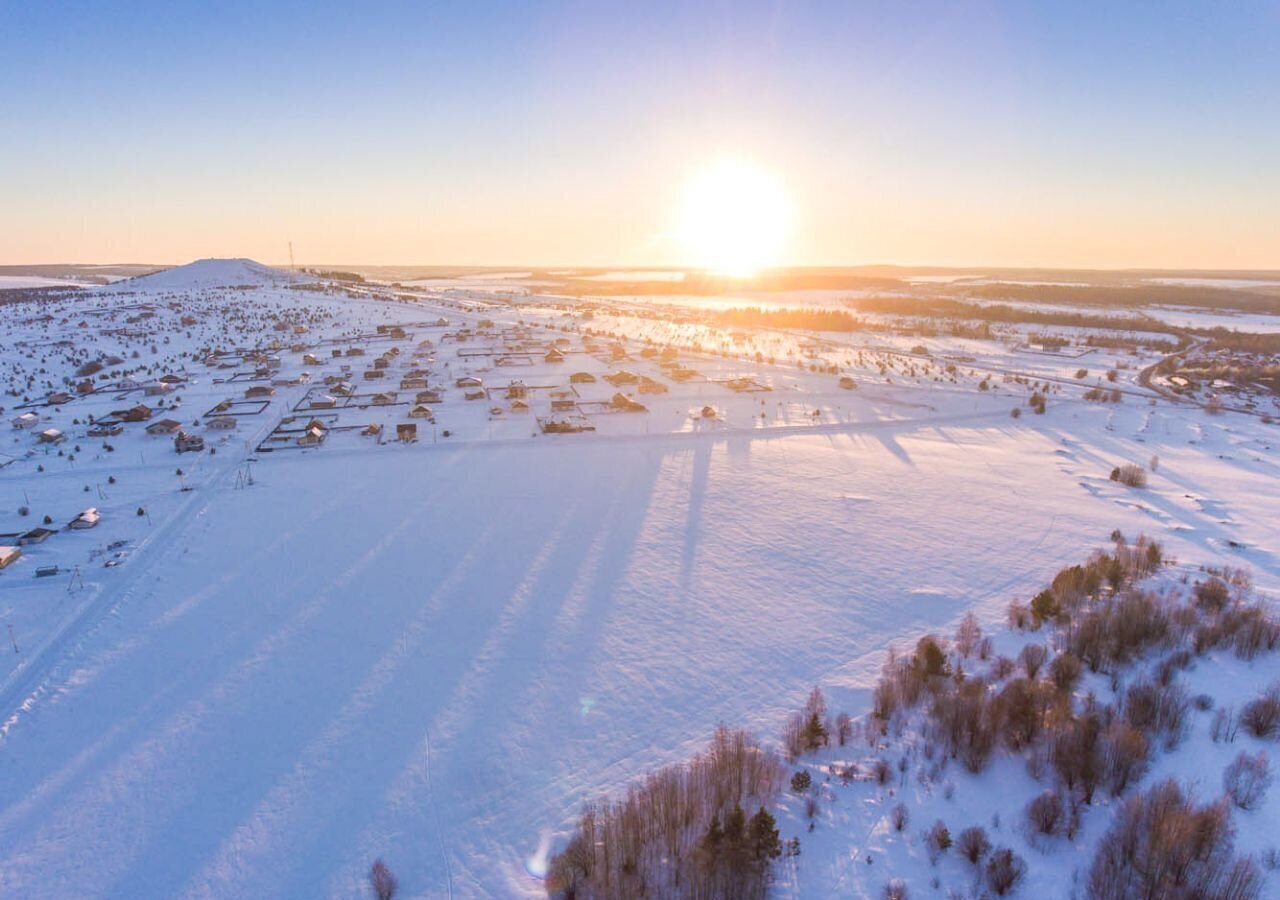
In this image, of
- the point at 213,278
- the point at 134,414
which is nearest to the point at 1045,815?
the point at 134,414

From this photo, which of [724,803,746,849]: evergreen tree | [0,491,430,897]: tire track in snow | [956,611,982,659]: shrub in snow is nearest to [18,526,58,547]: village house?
[0,491,430,897]: tire track in snow

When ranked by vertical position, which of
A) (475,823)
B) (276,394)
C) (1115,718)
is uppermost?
(276,394)

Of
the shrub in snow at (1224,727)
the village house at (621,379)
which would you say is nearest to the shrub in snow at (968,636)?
the shrub in snow at (1224,727)

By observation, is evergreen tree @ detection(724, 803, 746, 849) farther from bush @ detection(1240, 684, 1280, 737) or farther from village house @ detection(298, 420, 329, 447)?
village house @ detection(298, 420, 329, 447)

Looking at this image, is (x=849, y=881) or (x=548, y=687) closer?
(x=849, y=881)

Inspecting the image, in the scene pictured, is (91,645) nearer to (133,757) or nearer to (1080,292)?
(133,757)

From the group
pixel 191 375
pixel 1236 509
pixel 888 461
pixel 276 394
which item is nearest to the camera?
pixel 1236 509

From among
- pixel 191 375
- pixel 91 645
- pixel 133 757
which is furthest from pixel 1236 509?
pixel 191 375

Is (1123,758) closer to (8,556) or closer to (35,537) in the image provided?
(8,556)
